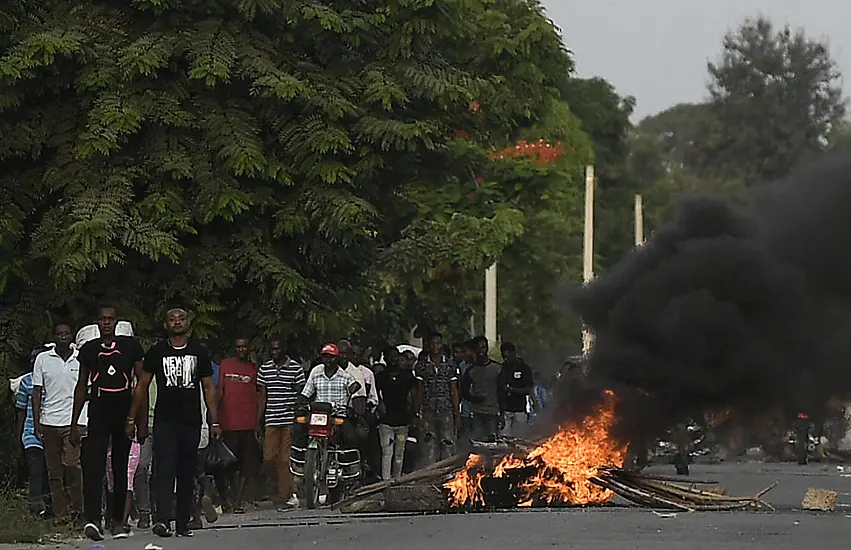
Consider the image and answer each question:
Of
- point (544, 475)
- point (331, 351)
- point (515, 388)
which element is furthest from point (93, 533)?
point (515, 388)

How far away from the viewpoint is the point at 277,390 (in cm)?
1806

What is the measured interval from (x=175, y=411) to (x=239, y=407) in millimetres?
4441

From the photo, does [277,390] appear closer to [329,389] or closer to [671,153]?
[329,389]

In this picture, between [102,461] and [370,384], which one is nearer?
[102,461]

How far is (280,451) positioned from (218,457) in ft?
7.22

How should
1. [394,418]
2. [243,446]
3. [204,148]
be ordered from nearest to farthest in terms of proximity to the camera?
[243,446] → [204,148] → [394,418]

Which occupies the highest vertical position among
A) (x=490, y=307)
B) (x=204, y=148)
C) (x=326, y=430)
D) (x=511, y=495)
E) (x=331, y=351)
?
(x=204, y=148)

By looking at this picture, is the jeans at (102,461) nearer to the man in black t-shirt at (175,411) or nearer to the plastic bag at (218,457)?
the man in black t-shirt at (175,411)

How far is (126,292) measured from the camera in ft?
61.4

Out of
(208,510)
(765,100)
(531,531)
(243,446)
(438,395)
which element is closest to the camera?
(531,531)

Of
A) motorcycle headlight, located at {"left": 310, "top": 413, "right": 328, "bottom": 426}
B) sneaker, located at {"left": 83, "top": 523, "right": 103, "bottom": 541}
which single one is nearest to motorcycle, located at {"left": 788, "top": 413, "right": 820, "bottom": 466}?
motorcycle headlight, located at {"left": 310, "top": 413, "right": 328, "bottom": 426}

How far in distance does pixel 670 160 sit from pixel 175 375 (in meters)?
72.0

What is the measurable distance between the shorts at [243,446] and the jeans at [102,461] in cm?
385

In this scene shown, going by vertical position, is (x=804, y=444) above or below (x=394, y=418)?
below
